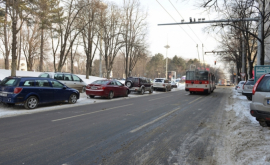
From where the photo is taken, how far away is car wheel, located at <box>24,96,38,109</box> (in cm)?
1004

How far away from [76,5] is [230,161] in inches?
1043

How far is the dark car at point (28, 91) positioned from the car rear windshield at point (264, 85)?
383 inches

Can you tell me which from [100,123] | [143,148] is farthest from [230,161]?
[100,123]

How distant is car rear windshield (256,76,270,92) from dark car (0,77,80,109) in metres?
9.73

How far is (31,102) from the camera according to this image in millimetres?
10250

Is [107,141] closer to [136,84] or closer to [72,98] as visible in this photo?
[72,98]

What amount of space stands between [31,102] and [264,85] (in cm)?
998

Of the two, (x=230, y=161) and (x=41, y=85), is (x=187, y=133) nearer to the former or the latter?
(x=230, y=161)

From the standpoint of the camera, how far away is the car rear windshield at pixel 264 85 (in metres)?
6.03

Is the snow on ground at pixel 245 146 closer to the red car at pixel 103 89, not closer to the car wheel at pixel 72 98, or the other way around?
the car wheel at pixel 72 98

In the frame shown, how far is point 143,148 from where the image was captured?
4844mm

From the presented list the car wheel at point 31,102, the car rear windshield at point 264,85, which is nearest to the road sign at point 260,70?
the car rear windshield at point 264,85

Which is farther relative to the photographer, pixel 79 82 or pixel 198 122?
pixel 79 82

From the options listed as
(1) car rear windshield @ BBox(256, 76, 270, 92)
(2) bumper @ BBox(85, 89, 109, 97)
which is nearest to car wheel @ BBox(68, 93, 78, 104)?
(2) bumper @ BBox(85, 89, 109, 97)
